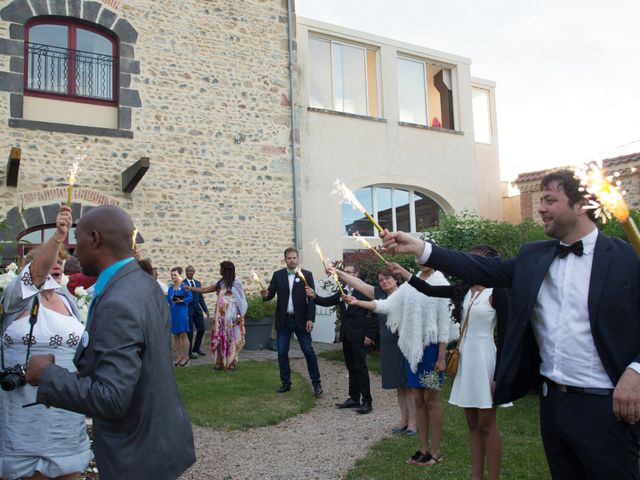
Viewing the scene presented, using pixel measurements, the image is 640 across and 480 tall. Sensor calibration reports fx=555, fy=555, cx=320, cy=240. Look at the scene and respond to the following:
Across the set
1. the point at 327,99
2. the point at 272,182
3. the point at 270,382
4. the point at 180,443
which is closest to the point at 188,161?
the point at 272,182

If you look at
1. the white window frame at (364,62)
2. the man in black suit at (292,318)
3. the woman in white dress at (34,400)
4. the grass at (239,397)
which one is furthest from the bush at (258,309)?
the woman in white dress at (34,400)

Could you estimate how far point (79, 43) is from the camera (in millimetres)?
12328

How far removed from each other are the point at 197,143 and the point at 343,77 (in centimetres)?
506

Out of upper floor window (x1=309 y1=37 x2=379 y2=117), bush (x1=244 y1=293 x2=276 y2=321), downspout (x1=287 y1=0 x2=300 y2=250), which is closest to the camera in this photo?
bush (x1=244 y1=293 x2=276 y2=321)

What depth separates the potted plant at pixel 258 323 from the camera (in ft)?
42.4

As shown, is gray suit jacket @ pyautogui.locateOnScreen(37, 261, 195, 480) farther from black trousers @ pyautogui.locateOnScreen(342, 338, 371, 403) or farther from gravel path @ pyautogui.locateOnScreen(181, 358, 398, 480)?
black trousers @ pyautogui.locateOnScreen(342, 338, 371, 403)

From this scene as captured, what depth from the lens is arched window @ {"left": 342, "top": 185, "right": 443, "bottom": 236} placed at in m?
16.0

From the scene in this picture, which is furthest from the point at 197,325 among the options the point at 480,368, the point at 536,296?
the point at 536,296

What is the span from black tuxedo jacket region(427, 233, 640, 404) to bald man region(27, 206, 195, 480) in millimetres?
1430

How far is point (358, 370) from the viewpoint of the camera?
7.57 m

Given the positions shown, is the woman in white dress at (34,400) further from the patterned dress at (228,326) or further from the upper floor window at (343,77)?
the upper floor window at (343,77)

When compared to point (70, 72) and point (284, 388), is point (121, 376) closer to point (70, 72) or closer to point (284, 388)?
point (284, 388)

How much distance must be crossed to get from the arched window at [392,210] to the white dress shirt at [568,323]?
12940 mm

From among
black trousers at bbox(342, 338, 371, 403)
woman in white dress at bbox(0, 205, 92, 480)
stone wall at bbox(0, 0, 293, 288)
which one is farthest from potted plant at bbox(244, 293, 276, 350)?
woman in white dress at bbox(0, 205, 92, 480)
